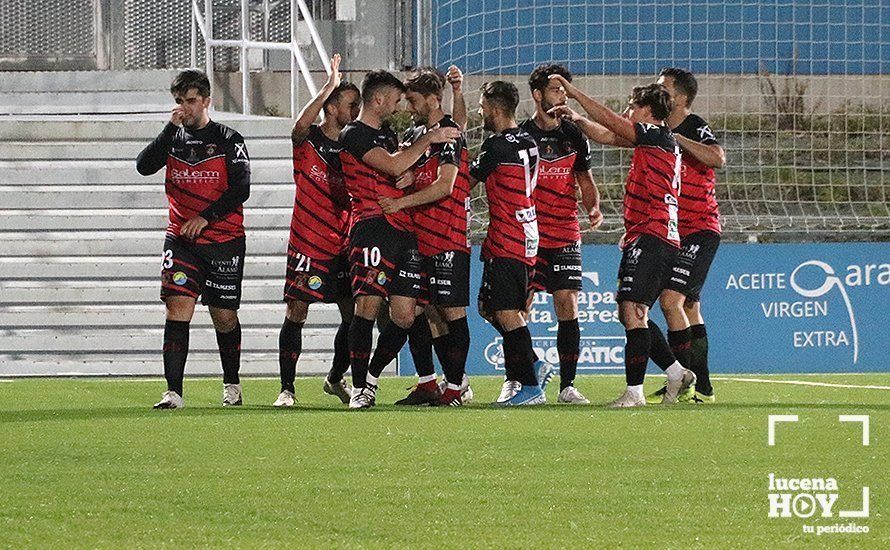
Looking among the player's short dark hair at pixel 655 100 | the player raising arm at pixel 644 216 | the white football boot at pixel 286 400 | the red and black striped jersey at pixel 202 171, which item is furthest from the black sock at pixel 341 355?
the player's short dark hair at pixel 655 100

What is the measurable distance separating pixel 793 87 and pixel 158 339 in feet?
28.4

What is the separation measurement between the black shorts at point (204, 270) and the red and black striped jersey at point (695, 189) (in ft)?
8.38

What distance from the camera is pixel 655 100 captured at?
26.8ft

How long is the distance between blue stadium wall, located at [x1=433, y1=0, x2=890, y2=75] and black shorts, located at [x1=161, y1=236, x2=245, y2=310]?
24.8ft

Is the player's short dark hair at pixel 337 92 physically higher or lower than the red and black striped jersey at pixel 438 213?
higher

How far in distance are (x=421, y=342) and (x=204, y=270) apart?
49.5 inches

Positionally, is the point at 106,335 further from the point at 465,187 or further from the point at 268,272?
the point at 465,187

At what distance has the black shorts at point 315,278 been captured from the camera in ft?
28.2

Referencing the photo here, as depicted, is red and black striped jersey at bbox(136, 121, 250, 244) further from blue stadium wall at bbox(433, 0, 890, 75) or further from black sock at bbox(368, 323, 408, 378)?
blue stadium wall at bbox(433, 0, 890, 75)

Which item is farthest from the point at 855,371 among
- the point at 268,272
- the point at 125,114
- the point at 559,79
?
the point at 125,114

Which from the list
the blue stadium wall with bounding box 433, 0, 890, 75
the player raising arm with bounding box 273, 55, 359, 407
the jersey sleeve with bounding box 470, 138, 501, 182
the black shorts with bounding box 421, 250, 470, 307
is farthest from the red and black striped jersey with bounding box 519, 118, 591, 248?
the blue stadium wall with bounding box 433, 0, 890, 75

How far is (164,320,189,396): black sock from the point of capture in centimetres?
796

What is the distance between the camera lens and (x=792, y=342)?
1273cm

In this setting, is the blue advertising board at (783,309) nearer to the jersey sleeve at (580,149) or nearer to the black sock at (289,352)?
the jersey sleeve at (580,149)
